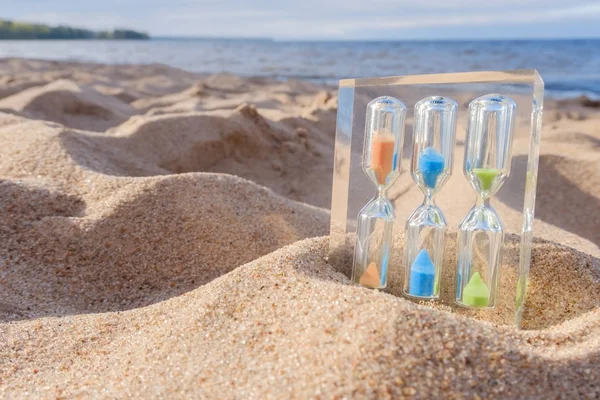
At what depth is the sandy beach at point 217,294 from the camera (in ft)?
4.20

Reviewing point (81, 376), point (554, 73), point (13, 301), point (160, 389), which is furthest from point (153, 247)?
point (554, 73)

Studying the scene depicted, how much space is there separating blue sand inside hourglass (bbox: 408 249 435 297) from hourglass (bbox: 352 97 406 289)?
0.37 feet

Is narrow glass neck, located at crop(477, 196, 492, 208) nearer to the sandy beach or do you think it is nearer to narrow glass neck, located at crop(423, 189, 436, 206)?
narrow glass neck, located at crop(423, 189, 436, 206)

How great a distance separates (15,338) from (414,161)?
1281mm

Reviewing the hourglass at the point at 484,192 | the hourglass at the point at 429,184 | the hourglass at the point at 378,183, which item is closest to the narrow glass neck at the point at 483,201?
the hourglass at the point at 484,192

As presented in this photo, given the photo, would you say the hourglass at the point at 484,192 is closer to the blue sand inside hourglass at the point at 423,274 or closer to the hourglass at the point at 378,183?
the blue sand inside hourglass at the point at 423,274

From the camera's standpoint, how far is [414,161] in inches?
68.9

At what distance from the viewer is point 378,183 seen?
179 cm

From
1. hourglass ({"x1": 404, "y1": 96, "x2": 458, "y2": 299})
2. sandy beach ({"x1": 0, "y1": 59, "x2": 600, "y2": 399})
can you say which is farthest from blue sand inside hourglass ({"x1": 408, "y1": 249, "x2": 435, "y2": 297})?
sandy beach ({"x1": 0, "y1": 59, "x2": 600, "y2": 399})

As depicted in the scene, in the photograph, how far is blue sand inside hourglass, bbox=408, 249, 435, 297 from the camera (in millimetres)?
1741

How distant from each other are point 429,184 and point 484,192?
15cm

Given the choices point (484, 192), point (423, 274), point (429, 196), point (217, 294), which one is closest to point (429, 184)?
point (429, 196)

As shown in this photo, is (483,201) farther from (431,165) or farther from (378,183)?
(378,183)

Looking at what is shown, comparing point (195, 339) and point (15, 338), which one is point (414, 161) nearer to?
point (195, 339)
